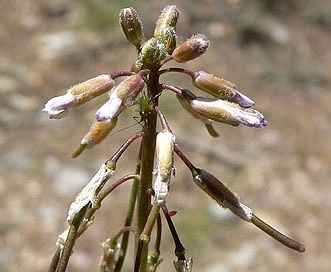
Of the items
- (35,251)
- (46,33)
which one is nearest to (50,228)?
(35,251)

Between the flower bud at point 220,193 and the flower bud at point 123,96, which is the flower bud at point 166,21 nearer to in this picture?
the flower bud at point 123,96

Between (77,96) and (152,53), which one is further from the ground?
(152,53)

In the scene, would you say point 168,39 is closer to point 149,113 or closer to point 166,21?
point 166,21

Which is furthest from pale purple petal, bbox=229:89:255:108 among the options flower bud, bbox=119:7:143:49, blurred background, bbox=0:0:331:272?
blurred background, bbox=0:0:331:272

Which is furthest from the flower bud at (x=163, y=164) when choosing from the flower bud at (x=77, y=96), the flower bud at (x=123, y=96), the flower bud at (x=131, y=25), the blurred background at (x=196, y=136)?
the blurred background at (x=196, y=136)

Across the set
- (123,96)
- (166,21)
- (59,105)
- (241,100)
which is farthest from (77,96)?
(241,100)

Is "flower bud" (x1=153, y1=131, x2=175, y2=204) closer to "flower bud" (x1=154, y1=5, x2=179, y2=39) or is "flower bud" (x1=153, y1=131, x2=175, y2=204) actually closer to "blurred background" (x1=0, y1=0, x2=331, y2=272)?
"flower bud" (x1=154, y1=5, x2=179, y2=39)

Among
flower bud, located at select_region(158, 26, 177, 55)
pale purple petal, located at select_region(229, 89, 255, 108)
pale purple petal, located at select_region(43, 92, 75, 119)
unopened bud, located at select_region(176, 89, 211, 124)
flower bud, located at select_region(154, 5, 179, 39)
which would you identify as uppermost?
flower bud, located at select_region(154, 5, 179, 39)
